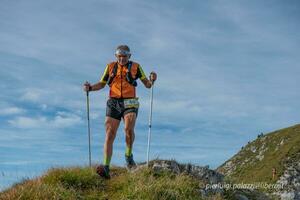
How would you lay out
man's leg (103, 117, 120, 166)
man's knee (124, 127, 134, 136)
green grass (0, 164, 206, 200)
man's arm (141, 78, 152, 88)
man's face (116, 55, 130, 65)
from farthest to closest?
man's arm (141, 78, 152, 88) → man's face (116, 55, 130, 65) → man's knee (124, 127, 134, 136) → man's leg (103, 117, 120, 166) → green grass (0, 164, 206, 200)

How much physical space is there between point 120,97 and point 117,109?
1.28 ft

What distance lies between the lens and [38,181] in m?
14.2

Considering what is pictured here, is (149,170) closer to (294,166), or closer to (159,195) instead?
(159,195)

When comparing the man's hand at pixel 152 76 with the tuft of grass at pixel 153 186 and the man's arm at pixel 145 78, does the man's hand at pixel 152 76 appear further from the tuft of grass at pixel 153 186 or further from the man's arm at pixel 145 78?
the tuft of grass at pixel 153 186

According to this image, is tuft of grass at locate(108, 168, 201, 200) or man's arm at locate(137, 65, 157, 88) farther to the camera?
man's arm at locate(137, 65, 157, 88)

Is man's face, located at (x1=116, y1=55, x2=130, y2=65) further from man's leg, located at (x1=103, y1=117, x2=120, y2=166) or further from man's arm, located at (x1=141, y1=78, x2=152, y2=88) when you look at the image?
man's leg, located at (x1=103, y1=117, x2=120, y2=166)

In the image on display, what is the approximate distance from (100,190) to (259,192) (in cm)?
607

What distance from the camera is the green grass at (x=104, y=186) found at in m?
13.2

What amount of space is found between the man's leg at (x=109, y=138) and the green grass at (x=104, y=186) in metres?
0.61

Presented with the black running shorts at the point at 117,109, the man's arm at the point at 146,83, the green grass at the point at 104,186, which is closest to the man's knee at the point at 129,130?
the black running shorts at the point at 117,109

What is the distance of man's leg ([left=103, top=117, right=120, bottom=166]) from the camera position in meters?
15.3

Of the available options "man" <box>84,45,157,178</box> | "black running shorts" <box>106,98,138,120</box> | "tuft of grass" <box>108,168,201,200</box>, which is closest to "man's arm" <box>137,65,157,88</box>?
"man" <box>84,45,157,178</box>

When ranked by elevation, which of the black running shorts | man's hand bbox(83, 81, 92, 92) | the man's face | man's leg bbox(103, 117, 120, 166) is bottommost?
man's leg bbox(103, 117, 120, 166)

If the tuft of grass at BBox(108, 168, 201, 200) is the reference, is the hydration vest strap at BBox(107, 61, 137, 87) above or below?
above
